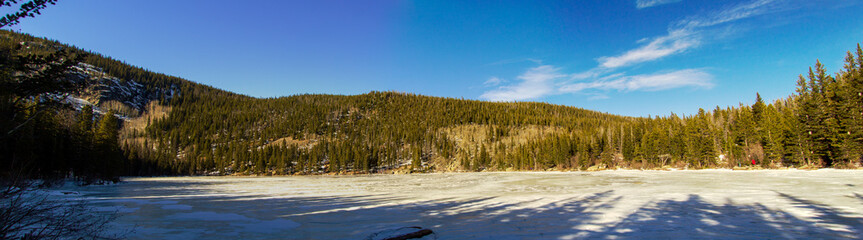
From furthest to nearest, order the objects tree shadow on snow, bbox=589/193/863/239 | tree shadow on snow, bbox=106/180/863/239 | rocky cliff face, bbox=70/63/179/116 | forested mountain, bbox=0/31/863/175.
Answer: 1. rocky cliff face, bbox=70/63/179/116
2. forested mountain, bbox=0/31/863/175
3. tree shadow on snow, bbox=106/180/863/239
4. tree shadow on snow, bbox=589/193/863/239

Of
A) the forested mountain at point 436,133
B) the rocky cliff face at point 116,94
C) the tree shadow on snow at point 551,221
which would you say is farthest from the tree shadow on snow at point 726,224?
the rocky cliff face at point 116,94

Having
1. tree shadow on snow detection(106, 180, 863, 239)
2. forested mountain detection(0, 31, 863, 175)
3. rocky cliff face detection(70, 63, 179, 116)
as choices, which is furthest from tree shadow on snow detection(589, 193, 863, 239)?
rocky cliff face detection(70, 63, 179, 116)

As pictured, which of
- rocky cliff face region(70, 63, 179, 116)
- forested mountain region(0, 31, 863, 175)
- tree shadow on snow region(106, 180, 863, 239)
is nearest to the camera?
tree shadow on snow region(106, 180, 863, 239)

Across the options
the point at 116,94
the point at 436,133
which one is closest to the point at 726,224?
the point at 436,133

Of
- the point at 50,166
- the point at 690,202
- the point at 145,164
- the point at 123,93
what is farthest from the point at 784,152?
the point at 123,93

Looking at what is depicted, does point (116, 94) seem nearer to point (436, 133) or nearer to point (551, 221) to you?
point (436, 133)

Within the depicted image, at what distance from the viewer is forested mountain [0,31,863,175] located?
4538 centimetres

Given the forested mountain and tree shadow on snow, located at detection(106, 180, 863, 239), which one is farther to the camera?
the forested mountain

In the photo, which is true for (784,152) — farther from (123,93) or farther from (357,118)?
(123,93)

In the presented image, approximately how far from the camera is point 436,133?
147 meters

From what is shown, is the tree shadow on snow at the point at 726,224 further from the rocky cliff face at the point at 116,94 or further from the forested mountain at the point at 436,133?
the rocky cliff face at the point at 116,94

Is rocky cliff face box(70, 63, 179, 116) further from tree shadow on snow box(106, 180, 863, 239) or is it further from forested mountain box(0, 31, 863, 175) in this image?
tree shadow on snow box(106, 180, 863, 239)

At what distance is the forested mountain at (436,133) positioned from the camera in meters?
45.4

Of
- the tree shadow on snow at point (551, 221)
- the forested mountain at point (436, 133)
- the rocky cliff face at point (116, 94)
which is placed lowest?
the tree shadow on snow at point (551, 221)
